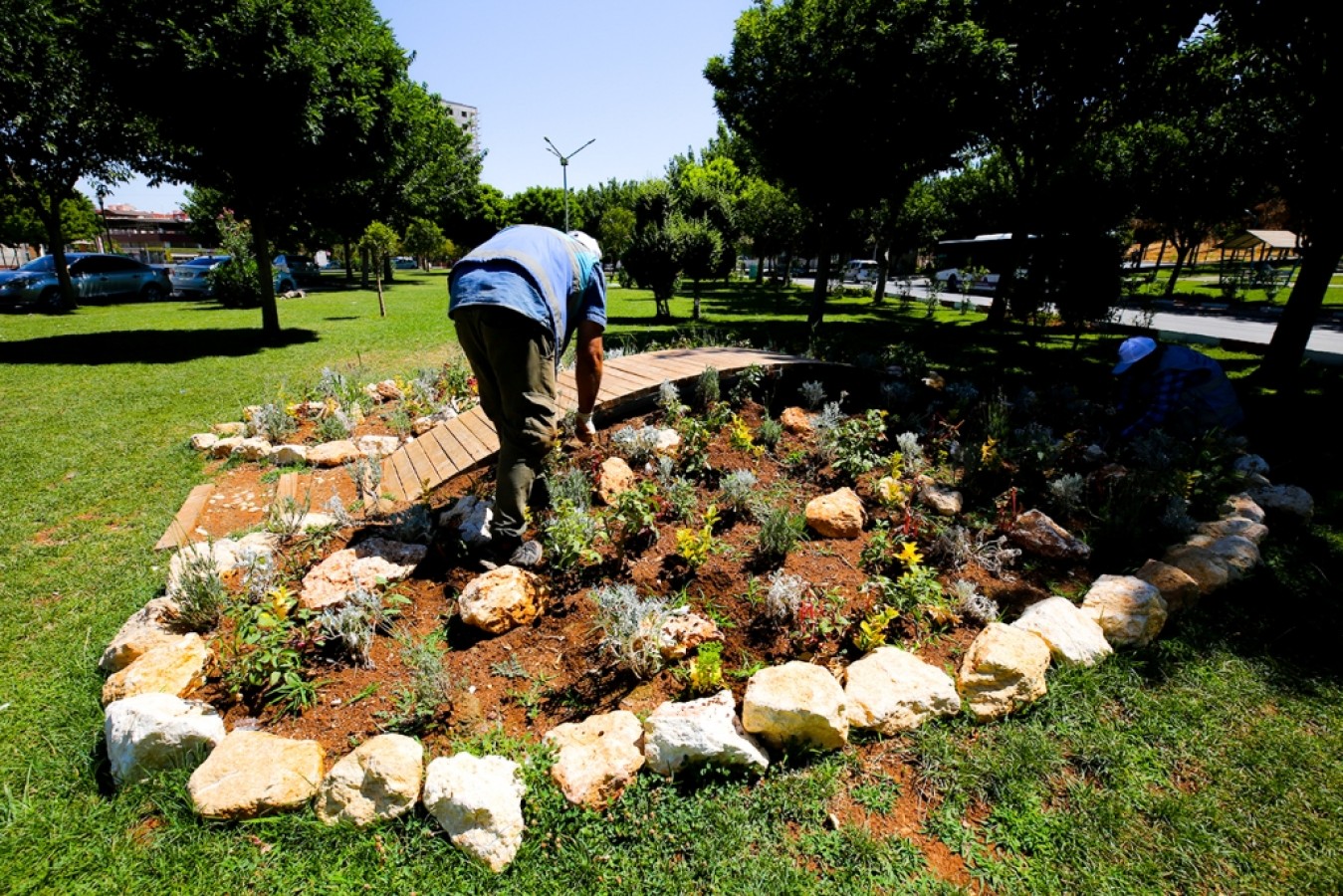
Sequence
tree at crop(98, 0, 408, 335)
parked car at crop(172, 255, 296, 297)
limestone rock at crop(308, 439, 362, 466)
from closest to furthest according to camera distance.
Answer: limestone rock at crop(308, 439, 362, 466)
tree at crop(98, 0, 408, 335)
parked car at crop(172, 255, 296, 297)

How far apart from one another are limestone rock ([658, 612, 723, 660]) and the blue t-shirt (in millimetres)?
1561

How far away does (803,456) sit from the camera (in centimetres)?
443

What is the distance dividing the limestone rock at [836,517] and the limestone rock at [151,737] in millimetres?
2953

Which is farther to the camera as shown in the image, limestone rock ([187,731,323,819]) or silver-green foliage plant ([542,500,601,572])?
silver-green foliage plant ([542,500,601,572])

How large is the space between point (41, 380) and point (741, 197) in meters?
25.2

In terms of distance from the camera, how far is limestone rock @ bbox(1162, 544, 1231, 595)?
310cm

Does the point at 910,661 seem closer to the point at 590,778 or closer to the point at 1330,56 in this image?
the point at 590,778

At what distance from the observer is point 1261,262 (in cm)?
3344

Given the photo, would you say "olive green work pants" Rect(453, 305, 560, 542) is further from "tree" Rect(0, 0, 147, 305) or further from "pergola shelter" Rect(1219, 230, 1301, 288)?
"pergola shelter" Rect(1219, 230, 1301, 288)

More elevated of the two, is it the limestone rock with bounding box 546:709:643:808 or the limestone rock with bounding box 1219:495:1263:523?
the limestone rock with bounding box 1219:495:1263:523

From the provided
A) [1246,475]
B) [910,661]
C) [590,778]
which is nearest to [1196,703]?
[910,661]

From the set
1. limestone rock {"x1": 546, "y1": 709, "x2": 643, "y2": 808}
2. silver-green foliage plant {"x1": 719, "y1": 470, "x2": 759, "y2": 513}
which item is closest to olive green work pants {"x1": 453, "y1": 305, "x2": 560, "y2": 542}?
silver-green foliage plant {"x1": 719, "y1": 470, "x2": 759, "y2": 513}

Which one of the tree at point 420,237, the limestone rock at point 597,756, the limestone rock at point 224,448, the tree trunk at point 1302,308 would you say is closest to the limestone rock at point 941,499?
the limestone rock at point 597,756

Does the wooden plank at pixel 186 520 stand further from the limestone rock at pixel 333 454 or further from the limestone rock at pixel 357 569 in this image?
the limestone rock at pixel 357 569
